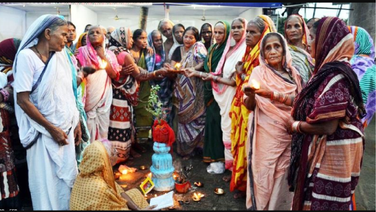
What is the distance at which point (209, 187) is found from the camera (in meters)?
3.92

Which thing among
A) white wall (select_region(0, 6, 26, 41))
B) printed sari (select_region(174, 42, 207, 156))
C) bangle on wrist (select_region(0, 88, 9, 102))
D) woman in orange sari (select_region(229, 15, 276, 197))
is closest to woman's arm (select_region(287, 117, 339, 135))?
woman in orange sari (select_region(229, 15, 276, 197))

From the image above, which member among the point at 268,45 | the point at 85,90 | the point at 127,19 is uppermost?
the point at 127,19

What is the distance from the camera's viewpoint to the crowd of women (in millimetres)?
2074

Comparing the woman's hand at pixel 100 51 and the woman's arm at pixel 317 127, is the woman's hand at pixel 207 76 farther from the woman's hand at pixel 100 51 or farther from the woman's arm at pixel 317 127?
the woman's arm at pixel 317 127

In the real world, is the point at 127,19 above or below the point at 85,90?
above

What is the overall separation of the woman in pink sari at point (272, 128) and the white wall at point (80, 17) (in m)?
6.93

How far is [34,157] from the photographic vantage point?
267cm

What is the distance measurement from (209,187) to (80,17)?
22.8 ft

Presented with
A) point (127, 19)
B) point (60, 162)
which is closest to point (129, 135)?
point (60, 162)

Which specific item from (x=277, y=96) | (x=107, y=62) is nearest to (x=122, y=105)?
(x=107, y=62)

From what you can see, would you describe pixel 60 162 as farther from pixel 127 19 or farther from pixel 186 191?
pixel 127 19

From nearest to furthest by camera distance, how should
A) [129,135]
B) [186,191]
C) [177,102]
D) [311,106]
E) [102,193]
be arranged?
[311,106]
[102,193]
[186,191]
[129,135]
[177,102]

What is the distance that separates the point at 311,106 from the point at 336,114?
234mm

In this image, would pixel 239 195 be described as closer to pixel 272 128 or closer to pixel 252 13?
pixel 272 128
